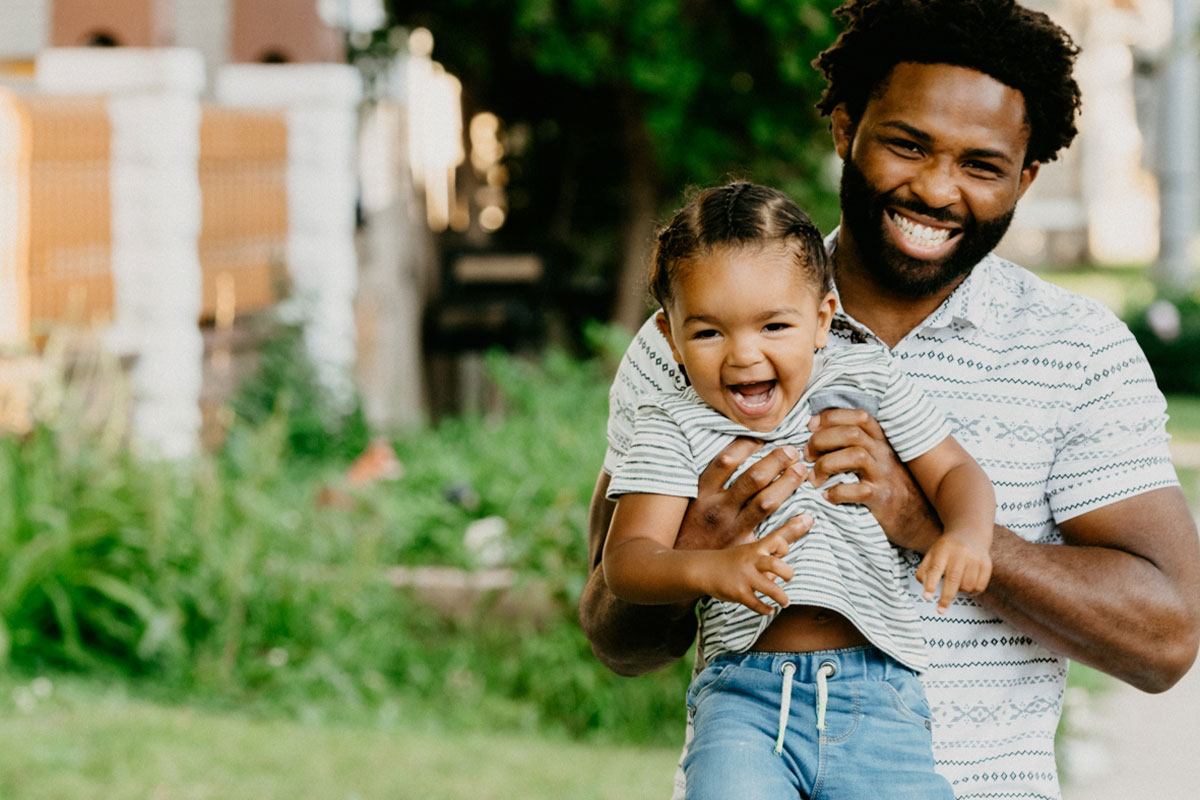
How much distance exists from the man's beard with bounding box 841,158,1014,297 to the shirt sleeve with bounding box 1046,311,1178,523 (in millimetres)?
229

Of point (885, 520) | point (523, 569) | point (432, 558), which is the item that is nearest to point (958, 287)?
point (885, 520)

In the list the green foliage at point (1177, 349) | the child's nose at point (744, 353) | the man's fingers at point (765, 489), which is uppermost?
the child's nose at point (744, 353)

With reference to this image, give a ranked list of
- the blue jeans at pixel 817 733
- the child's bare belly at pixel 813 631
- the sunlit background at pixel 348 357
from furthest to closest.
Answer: the sunlit background at pixel 348 357 → the child's bare belly at pixel 813 631 → the blue jeans at pixel 817 733

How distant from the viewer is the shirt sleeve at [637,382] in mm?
2502

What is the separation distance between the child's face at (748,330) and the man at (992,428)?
8 centimetres

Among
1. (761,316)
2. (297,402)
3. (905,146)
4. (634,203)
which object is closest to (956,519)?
(761,316)

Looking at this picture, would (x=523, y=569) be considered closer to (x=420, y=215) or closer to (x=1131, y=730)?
(x=1131, y=730)

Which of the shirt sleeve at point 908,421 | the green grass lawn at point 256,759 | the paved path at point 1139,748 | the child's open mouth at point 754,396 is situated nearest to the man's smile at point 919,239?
the shirt sleeve at point 908,421

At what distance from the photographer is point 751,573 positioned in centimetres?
211

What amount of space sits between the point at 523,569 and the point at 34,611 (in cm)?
185

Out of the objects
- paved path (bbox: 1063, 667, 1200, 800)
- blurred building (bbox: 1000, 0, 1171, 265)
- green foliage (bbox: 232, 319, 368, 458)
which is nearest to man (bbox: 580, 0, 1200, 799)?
paved path (bbox: 1063, 667, 1200, 800)

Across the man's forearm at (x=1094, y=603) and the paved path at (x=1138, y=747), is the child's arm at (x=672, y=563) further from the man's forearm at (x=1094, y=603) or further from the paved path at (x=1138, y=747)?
the paved path at (x=1138, y=747)

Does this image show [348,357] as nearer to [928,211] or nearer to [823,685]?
[928,211]

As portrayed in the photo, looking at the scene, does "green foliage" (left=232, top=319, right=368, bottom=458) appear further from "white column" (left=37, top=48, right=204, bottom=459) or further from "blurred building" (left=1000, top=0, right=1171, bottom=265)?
"blurred building" (left=1000, top=0, right=1171, bottom=265)
